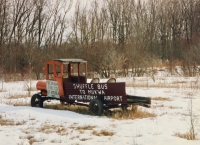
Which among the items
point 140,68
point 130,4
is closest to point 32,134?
point 140,68

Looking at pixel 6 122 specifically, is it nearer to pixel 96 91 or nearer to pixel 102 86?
pixel 96 91

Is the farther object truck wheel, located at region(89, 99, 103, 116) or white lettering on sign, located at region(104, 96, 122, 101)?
truck wheel, located at region(89, 99, 103, 116)

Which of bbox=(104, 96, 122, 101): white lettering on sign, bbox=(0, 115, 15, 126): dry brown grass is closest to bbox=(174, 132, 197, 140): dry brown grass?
bbox=(104, 96, 122, 101): white lettering on sign

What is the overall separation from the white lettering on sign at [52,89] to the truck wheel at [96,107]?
2036 millimetres

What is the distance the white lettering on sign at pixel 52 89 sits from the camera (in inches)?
485

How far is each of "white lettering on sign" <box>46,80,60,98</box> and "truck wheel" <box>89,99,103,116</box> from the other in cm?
204

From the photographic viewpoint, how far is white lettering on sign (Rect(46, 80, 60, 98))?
12309mm

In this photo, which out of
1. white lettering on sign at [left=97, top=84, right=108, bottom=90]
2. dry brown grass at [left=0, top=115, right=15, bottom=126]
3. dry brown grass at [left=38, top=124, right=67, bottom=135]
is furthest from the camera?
white lettering on sign at [left=97, top=84, right=108, bottom=90]

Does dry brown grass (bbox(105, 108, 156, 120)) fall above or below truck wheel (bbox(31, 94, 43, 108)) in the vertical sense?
below

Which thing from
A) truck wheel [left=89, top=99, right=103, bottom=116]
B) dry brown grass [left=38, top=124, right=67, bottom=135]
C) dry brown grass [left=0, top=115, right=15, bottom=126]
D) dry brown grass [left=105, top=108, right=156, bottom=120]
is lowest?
dry brown grass [left=38, top=124, right=67, bottom=135]

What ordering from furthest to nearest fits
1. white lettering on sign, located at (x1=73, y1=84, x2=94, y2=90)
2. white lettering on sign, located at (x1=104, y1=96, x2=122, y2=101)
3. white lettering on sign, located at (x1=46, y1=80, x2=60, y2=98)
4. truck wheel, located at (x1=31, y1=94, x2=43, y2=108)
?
truck wheel, located at (x1=31, y1=94, x2=43, y2=108)
white lettering on sign, located at (x1=46, y1=80, x2=60, y2=98)
white lettering on sign, located at (x1=73, y1=84, x2=94, y2=90)
white lettering on sign, located at (x1=104, y1=96, x2=122, y2=101)

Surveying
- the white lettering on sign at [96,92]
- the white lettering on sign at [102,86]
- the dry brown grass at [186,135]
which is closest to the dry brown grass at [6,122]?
the white lettering on sign at [96,92]

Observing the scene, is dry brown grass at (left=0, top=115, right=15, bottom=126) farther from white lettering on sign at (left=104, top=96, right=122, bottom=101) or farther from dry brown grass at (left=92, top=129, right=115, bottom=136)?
white lettering on sign at (left=104, top=96, right=122, bottom=101)

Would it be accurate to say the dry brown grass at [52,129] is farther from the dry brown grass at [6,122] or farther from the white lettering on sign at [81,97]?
the white lettering on sign at [81,97]
